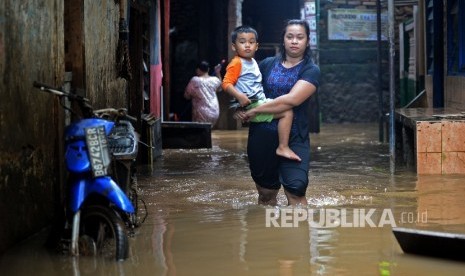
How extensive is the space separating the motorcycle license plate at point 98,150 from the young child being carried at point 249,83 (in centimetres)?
163

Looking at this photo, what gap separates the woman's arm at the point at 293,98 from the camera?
6.58 meters

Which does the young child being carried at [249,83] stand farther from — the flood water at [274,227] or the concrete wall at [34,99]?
the concrete wall at [34,99]

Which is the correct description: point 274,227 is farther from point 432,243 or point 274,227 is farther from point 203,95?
point 203,95

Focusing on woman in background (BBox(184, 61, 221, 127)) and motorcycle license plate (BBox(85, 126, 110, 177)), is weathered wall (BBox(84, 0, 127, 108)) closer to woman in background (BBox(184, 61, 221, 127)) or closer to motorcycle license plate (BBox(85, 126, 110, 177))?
motorcycle license plate (BBox(85, 126, 110, 177))

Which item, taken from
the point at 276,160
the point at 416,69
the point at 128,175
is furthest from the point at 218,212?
the point at 416,69

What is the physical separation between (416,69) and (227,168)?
788 cm

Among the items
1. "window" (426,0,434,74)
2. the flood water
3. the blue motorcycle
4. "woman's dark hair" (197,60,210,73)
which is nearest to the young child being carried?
the flood water

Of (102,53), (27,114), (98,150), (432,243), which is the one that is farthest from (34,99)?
(432,243)

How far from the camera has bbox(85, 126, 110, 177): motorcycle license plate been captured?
5.32m

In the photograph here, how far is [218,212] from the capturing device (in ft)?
23.6

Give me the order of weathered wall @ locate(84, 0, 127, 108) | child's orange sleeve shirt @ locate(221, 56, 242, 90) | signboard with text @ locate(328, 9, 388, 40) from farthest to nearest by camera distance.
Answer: signboard with text @ locate(328, 9, 388, 40) → weathered wall @ locate(84, 0, 127, 108) → child's orange sleeve shirt @ locate(221, 56, 242, 90)

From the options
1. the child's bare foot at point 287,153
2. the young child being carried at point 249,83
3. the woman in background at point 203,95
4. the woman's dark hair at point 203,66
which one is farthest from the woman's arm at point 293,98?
the woman in background at point 203,95

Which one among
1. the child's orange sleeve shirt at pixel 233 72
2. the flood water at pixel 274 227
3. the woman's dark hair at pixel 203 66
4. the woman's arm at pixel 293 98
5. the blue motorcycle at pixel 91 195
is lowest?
the flood water at pixel 274 227

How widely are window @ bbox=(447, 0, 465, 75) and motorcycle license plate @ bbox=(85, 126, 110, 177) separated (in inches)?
317
